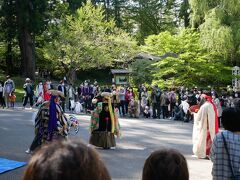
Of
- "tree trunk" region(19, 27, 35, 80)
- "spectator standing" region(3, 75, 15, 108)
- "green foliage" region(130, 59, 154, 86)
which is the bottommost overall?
"spectator standing" region(3, 75, 15, 108)

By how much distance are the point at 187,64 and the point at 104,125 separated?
1607cm

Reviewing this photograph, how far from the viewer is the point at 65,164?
1589mm

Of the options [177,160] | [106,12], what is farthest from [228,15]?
[177,160]

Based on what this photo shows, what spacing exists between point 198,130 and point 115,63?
3032 cm

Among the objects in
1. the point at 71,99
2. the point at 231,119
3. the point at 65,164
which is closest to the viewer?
the point at 65,164

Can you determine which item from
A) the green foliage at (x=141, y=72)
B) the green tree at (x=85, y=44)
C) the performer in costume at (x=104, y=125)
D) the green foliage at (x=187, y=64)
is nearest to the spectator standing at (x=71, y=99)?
Answer: the green foliage at (x=187, y=64)

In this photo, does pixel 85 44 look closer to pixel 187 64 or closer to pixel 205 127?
pixel 187 64

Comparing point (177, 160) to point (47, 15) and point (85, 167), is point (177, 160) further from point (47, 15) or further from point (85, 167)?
point (47, 15)

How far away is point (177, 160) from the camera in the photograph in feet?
7.52

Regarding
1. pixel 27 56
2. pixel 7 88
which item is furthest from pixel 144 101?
pixel 27 56

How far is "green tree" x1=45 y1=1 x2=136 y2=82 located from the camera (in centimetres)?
3350

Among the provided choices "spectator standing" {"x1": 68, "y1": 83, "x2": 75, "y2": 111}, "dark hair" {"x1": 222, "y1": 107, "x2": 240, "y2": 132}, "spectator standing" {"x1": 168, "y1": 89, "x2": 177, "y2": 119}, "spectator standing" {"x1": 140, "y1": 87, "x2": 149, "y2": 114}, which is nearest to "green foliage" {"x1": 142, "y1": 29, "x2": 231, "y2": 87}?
"spectator standing" {"x1": 140, "y1": 87, "x2": 149, "y2": 114}

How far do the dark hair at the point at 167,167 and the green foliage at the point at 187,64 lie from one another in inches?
935

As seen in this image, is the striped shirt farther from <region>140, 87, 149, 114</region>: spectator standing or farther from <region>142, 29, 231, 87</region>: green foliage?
<region>142, 29, 231, 87</region>: green foliage
